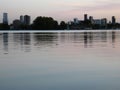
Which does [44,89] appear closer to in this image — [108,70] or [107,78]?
[107,78]

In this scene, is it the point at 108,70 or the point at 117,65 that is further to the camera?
the point at 117,65

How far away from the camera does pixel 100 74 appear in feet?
43.0

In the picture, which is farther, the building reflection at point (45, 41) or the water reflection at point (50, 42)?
the building reflection at point (45, 41)

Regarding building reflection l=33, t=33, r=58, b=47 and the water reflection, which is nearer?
the water reflection

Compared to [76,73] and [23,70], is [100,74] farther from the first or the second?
[23,70]

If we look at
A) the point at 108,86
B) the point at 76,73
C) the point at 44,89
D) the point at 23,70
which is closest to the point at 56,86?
the point at 44,89

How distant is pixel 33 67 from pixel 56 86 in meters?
4.72

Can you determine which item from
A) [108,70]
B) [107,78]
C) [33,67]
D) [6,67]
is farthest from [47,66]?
[107,78]

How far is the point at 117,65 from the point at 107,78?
3660 mm

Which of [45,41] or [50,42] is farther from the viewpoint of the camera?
[45,41]

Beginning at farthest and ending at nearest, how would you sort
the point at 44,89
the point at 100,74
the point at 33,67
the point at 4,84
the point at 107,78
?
the point at 33,67 < the point at 100,74 < the point at 107,78 < the point at 4,84 < the point at 44,89

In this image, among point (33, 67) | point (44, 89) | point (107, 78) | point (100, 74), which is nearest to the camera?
point (44, 89)

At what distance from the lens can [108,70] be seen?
1409 cm

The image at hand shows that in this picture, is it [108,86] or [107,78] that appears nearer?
[108,86]
